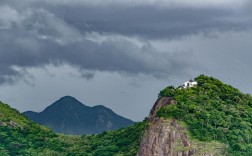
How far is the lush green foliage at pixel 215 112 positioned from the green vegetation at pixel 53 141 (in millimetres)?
11346

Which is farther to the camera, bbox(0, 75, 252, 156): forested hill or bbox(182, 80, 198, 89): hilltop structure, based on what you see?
bbox(182, 80, 198, 89): hilltop structure

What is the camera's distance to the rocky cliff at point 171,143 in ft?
319

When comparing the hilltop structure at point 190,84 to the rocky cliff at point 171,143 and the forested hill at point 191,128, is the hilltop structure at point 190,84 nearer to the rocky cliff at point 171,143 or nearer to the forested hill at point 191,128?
the forested hill at point 191,128

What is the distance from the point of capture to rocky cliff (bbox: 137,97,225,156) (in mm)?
97188

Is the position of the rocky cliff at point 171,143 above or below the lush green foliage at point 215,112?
below

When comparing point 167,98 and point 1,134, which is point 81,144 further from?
point 167,98

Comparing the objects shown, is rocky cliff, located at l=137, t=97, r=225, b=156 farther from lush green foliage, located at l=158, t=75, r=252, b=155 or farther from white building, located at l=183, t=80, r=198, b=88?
white building, located at l=183, t=80, r=198, b=88

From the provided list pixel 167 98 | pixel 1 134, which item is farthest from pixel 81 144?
pixel 167 98

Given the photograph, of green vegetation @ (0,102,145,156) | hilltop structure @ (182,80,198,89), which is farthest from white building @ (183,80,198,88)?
green vegetation @ (0,102,145,156)

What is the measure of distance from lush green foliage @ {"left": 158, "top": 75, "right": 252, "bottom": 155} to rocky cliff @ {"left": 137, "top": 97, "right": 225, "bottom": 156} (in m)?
1.62

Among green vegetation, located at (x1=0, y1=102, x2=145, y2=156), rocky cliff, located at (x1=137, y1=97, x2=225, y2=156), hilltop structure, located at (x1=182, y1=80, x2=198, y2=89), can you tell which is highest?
hilltop structure, located at (x1=182, y1=80, x2=198, y2=89)

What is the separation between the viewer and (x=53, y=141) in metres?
143

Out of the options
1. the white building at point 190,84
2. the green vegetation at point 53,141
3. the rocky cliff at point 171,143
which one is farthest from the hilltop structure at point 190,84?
the rocky cliff at point 171,143

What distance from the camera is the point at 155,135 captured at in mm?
99938
